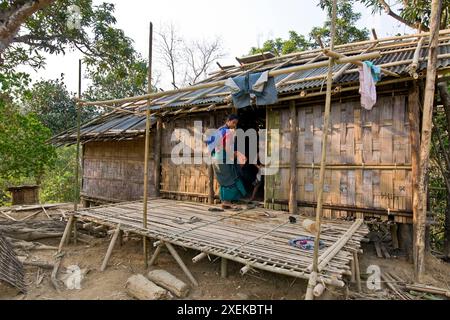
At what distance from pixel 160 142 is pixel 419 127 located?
6492 mm

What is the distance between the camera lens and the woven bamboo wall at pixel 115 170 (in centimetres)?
924

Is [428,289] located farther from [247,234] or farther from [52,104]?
[52,104]

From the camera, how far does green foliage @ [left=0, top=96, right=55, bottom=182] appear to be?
29.2 feet

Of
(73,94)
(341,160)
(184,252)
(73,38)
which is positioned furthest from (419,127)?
(73,94)

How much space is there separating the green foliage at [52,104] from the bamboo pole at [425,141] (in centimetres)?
1647

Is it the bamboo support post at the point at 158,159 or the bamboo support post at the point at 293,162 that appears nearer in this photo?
the bamboo support post at the point at 293,162

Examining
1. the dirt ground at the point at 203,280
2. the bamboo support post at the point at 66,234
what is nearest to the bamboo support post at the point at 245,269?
the dirt ground at the point at 203,280

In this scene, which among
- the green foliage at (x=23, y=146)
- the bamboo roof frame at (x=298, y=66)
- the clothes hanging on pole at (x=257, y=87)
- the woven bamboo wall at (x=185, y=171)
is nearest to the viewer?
the clothes hanging on pole at (x=257, y=87)

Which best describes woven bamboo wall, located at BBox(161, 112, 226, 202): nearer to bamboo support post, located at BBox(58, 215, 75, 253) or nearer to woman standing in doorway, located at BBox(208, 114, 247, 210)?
woman standing in doorway, located at BBox(208, 114, 247, 210)

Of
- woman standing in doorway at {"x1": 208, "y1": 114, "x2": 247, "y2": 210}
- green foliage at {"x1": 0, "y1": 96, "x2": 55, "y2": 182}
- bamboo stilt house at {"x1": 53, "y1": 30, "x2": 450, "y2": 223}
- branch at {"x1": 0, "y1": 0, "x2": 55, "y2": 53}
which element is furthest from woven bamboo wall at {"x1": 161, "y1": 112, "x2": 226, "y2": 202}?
green foliage at {"x1": 0, "y1": 96, "x2": 55, "y2": 182}

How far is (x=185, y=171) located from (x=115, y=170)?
3244 mm

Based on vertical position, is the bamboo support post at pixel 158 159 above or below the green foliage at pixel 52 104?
below

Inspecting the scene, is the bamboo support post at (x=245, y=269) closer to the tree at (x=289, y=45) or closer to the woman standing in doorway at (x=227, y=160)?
the woman standing in doorway at (x=227, y=160)

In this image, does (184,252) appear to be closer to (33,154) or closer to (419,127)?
(419,127)
